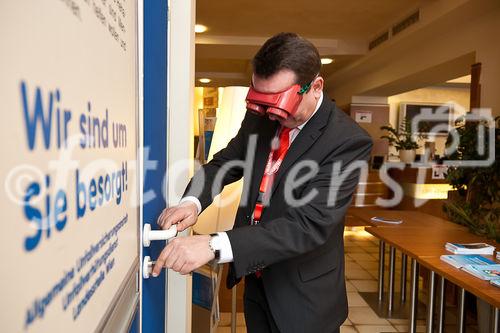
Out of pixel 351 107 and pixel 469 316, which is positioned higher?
pixel 351 107

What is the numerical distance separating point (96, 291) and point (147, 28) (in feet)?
2.37

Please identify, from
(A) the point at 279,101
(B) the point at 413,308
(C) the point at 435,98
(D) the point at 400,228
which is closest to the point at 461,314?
(B) the point at 413,308

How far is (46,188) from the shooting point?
448mm

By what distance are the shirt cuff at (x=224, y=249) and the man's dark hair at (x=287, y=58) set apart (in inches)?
19.2

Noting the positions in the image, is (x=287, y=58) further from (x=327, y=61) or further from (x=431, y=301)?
(x=327, y=61)

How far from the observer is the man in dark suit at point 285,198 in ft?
3.81

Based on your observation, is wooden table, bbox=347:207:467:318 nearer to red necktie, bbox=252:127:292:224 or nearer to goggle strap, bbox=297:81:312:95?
red necktie, bbox=252:127:292:224

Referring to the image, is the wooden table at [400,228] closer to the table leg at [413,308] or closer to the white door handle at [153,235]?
the table leg at [413,308]

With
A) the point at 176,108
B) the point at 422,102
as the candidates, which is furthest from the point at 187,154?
the point at 422,102

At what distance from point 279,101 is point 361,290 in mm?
3336

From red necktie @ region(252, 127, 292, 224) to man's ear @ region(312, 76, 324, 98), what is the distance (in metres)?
0.19

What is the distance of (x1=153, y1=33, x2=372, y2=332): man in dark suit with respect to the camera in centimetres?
116

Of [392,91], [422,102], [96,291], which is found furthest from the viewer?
[422,102]

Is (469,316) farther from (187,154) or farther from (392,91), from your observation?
(392,91)
